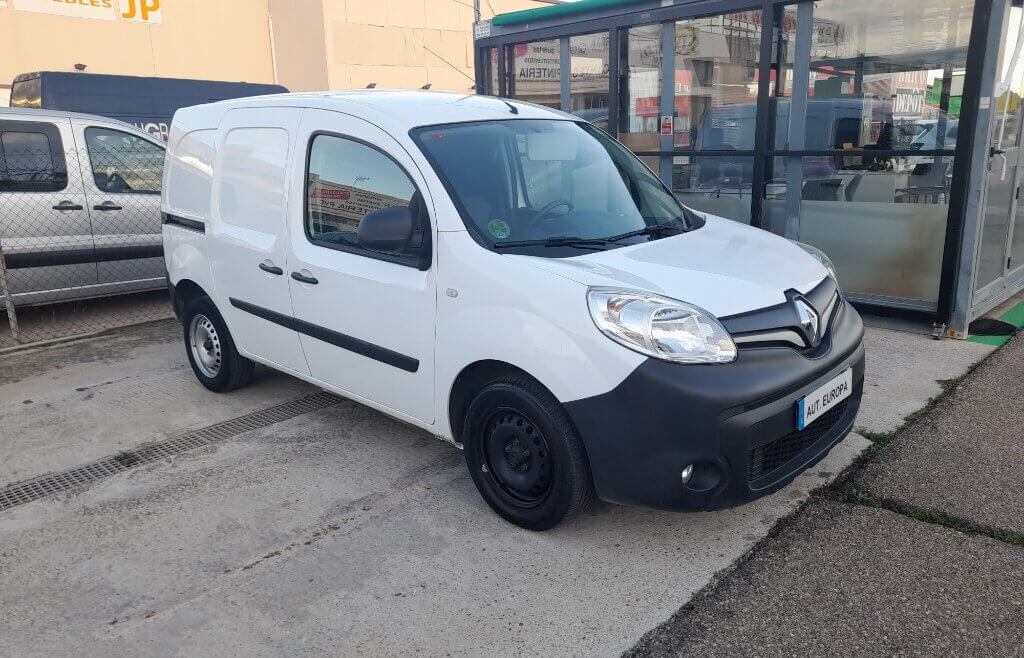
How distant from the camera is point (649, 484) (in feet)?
9.29

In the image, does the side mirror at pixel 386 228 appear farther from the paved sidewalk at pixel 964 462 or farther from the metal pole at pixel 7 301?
the metal pole at pixel 7 301

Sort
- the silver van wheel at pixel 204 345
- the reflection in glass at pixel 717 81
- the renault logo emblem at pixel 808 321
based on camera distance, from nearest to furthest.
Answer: the renault logo emblem at pixel 808 321 → the silver van wheel at pixel 204 345 → the reflection in glass at pixel 717 81

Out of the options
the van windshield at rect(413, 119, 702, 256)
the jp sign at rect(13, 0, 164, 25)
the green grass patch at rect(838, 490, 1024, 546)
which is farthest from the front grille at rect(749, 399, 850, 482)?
the jp sign at rect(13, 0, 164, 25)

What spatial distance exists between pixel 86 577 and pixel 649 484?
220 cm

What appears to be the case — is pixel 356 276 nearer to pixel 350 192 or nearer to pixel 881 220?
pixel 350 192

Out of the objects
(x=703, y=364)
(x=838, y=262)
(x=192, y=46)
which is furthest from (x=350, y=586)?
(x=192, y=46)

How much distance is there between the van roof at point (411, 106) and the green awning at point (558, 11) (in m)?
3.85

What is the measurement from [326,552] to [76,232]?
5017mm

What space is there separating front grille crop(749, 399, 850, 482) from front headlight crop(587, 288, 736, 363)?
1.35ft

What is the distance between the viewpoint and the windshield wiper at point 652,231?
11.4ft

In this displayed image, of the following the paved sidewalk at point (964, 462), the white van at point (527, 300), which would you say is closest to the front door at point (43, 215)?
the white van at point (527, 300)

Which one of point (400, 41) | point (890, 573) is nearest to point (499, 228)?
point (890, 573)

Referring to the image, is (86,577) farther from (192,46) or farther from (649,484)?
(192,46)

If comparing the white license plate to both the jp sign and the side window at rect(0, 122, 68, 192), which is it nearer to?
the side window at rect(0, 122, 68, 192)
